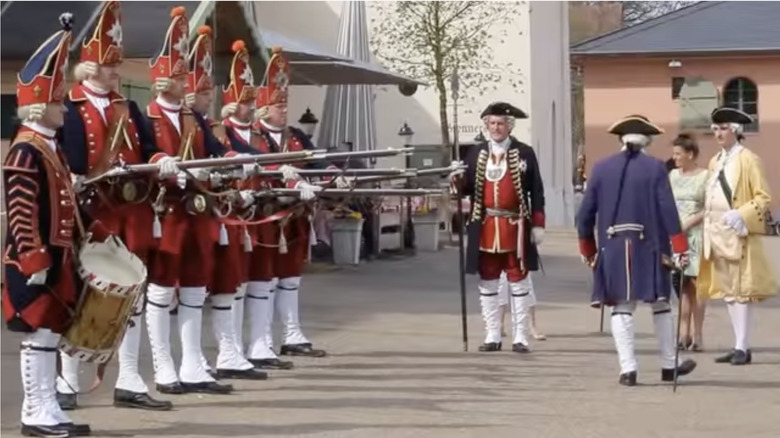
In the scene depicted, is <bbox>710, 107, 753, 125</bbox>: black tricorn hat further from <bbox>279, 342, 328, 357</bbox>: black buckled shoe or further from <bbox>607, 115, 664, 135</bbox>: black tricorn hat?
<bbox>279, 342, 328, 357</bbox>: black buckled shoe

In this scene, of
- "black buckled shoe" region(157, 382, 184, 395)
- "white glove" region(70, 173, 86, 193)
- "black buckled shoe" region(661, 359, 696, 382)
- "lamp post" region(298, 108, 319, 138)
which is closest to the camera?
"white glove" region(70, 173, 86, 193)

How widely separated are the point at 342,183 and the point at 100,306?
328cm

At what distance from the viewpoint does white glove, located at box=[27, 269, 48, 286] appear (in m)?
8.20

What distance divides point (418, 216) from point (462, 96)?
13.4m

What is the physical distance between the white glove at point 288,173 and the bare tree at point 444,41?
2681 cm

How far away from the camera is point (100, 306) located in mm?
8398

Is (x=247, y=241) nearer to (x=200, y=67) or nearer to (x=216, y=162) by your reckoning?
(x=200, y=67)

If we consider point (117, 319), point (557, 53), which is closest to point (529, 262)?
point (117, 319)

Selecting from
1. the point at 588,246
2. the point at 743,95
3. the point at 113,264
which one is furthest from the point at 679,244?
the point at 743,95

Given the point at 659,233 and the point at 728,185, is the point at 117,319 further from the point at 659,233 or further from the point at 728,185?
the point at 728,185

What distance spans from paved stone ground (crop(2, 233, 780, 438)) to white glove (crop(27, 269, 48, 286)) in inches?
39.9

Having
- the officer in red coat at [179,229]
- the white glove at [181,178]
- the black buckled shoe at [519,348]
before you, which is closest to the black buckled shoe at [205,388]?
the officer in red coat at [179,229]

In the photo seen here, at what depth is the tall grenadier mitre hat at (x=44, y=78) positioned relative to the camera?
8359 mm

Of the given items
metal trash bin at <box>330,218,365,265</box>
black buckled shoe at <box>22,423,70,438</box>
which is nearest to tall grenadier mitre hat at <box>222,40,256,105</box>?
black buckled shoe at <box>22,423,70,438</box>
